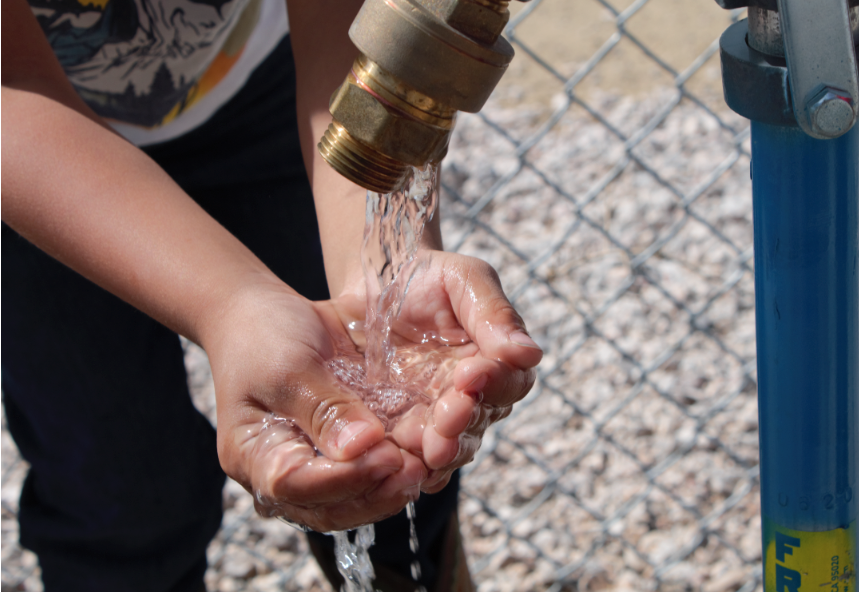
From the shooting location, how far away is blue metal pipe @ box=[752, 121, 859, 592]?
53 centimetres

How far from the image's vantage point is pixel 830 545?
61 centimetres

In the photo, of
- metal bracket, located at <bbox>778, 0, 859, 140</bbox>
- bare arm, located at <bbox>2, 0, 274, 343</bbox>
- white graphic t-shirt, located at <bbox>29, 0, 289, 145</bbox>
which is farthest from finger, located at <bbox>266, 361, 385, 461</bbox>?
white graphic t-shirt, located at <bbox>29, 0, 289, 145</bbox>

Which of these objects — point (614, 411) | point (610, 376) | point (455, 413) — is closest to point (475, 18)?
point (455, 413)

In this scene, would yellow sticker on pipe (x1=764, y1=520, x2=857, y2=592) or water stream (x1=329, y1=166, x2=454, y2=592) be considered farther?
water stream (x1=329, y1=166, x2=454, y2=592)

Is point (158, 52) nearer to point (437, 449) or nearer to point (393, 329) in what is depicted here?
point (393, 329)

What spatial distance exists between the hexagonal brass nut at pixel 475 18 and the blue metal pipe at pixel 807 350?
0.61 ft

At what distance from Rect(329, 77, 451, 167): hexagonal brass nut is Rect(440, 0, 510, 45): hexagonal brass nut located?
0.21ft

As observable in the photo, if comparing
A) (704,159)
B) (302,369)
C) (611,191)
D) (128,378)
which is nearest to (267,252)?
(128,378)

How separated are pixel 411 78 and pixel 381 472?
0.31 metres

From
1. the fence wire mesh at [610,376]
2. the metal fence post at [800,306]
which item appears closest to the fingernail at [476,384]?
the metal fence post at [800,306]

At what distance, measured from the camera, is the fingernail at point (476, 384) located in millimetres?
675

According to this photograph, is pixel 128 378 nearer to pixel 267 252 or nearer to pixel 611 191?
pixel 267 252

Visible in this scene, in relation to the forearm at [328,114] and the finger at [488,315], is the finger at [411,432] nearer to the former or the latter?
the finger at [488,315]

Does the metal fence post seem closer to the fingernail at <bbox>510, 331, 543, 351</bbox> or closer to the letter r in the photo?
the letter r
